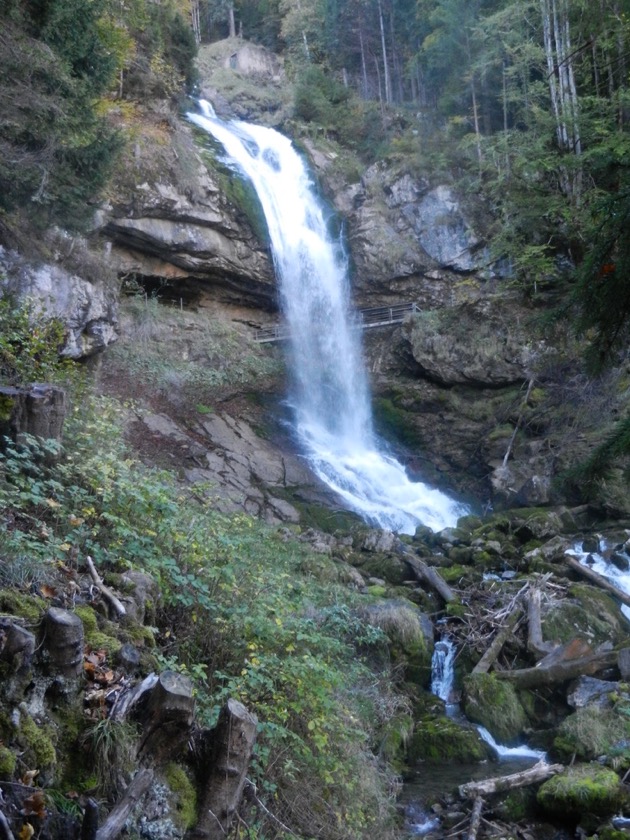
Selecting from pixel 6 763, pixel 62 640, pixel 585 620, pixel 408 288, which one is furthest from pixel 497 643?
pixel 408 288

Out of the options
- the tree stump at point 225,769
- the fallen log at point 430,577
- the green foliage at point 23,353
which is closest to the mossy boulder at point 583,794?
the tree stump at point 225,769

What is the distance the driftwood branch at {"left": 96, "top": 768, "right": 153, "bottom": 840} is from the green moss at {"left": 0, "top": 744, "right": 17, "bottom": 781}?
0.40m

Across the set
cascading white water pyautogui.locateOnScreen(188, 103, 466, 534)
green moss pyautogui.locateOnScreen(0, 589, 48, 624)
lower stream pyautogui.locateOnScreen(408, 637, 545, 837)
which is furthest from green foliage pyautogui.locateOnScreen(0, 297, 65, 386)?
cascading white water pyautogui.locateOnScreen(188, 103, 466, 534)

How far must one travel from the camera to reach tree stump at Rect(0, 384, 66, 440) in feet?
15.7

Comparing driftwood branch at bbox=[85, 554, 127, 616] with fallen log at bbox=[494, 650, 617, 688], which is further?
fallen log at bbox=[494, 650, 617, 688]

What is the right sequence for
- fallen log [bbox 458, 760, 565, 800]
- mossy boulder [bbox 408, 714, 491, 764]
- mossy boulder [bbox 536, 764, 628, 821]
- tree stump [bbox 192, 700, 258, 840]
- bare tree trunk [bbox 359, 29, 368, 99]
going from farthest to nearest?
bare tree trunk [bbox 359, 29, 368, 99] → mossy boulder [bbox 408, 714, 491, 764] → fallen log [bbox 458, 760, 565, 800] → mossy boulder [bbox 536, 764, 628, 821] → tree stump [bbox 192, 700, 258, 840]

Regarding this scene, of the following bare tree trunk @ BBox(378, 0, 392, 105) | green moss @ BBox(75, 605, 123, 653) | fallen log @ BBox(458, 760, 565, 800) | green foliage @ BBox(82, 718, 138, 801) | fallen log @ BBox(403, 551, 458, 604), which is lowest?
fallen log @ BBox(458, 760, 565, 800)

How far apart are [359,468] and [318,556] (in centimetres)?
652

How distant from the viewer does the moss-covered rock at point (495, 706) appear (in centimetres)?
751

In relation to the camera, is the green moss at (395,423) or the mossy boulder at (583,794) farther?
the green moss at (395,423)

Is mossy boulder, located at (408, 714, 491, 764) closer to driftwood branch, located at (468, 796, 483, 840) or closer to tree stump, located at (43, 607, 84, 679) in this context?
driftwood branch, located at (468, 796, 483, 840)

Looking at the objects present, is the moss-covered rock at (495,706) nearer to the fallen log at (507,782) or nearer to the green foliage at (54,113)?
the fallen log at (507,782)

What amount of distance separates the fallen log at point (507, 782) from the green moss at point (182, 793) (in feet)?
12.5

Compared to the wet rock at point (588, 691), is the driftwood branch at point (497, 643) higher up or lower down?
higher up
